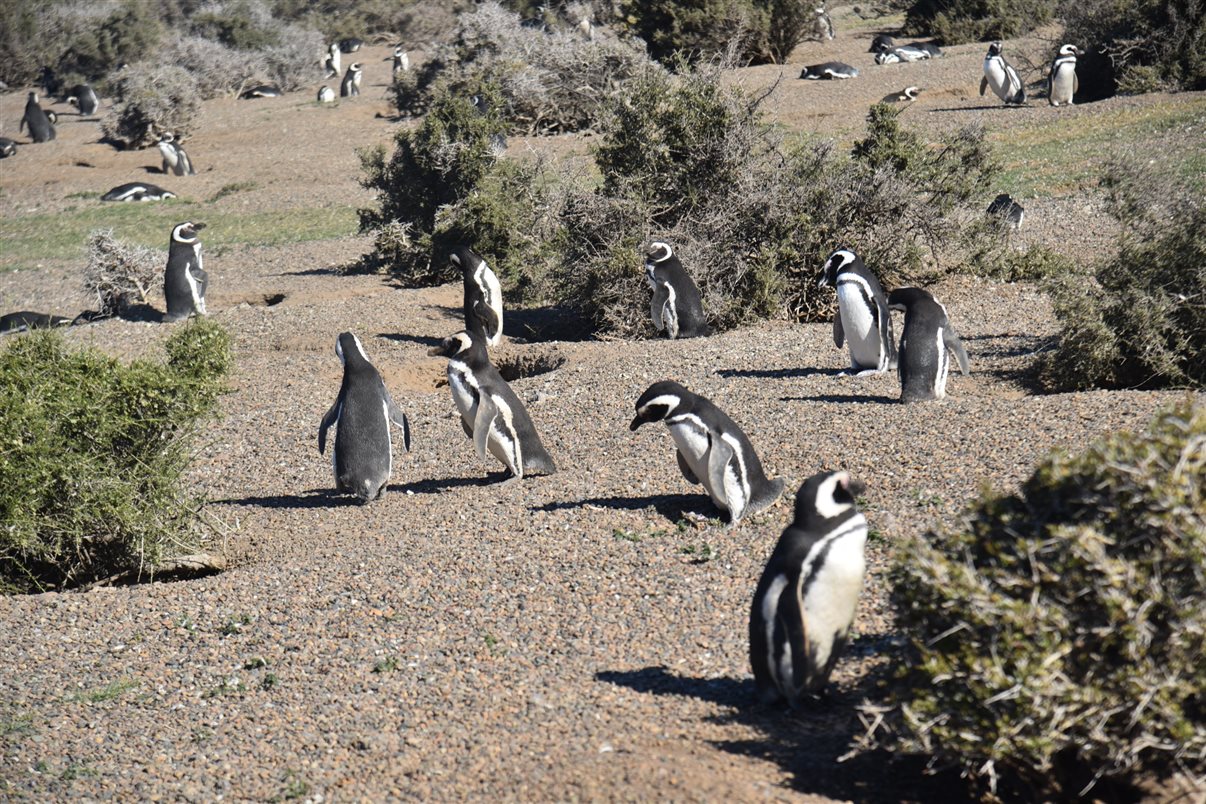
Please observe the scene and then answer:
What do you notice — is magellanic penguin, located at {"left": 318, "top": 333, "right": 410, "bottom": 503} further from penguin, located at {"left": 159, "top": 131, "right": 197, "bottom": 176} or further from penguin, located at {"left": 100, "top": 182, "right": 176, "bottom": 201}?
penguin, located at {"left": 159, "top": 131, "right": 197, "bottom": 176}

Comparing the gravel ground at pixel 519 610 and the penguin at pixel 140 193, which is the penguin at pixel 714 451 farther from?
the penguin at pixel 140 193

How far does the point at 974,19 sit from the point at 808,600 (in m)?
26.4

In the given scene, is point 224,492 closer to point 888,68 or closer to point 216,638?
point 216,638

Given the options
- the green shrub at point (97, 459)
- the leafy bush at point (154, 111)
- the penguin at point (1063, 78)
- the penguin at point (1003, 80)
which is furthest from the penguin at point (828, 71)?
the green shrub at point (97, 459)

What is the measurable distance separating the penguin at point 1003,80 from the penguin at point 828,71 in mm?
3996

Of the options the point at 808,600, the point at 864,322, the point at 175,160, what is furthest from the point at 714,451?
the point at 175,160

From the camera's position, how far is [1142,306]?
27.1ft

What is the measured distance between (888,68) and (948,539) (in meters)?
22.0

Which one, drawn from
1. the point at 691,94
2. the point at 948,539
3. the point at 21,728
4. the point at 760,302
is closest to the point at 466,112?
the point at 691,94

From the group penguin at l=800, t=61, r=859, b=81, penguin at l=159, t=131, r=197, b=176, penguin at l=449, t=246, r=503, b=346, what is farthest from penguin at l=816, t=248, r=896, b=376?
penguin at l=159, t=131, r=197, b=176

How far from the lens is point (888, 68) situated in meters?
24.3

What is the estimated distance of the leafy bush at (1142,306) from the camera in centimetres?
825

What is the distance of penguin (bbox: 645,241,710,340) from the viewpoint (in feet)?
36.9

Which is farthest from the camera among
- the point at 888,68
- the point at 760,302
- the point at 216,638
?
the point at 888,68
